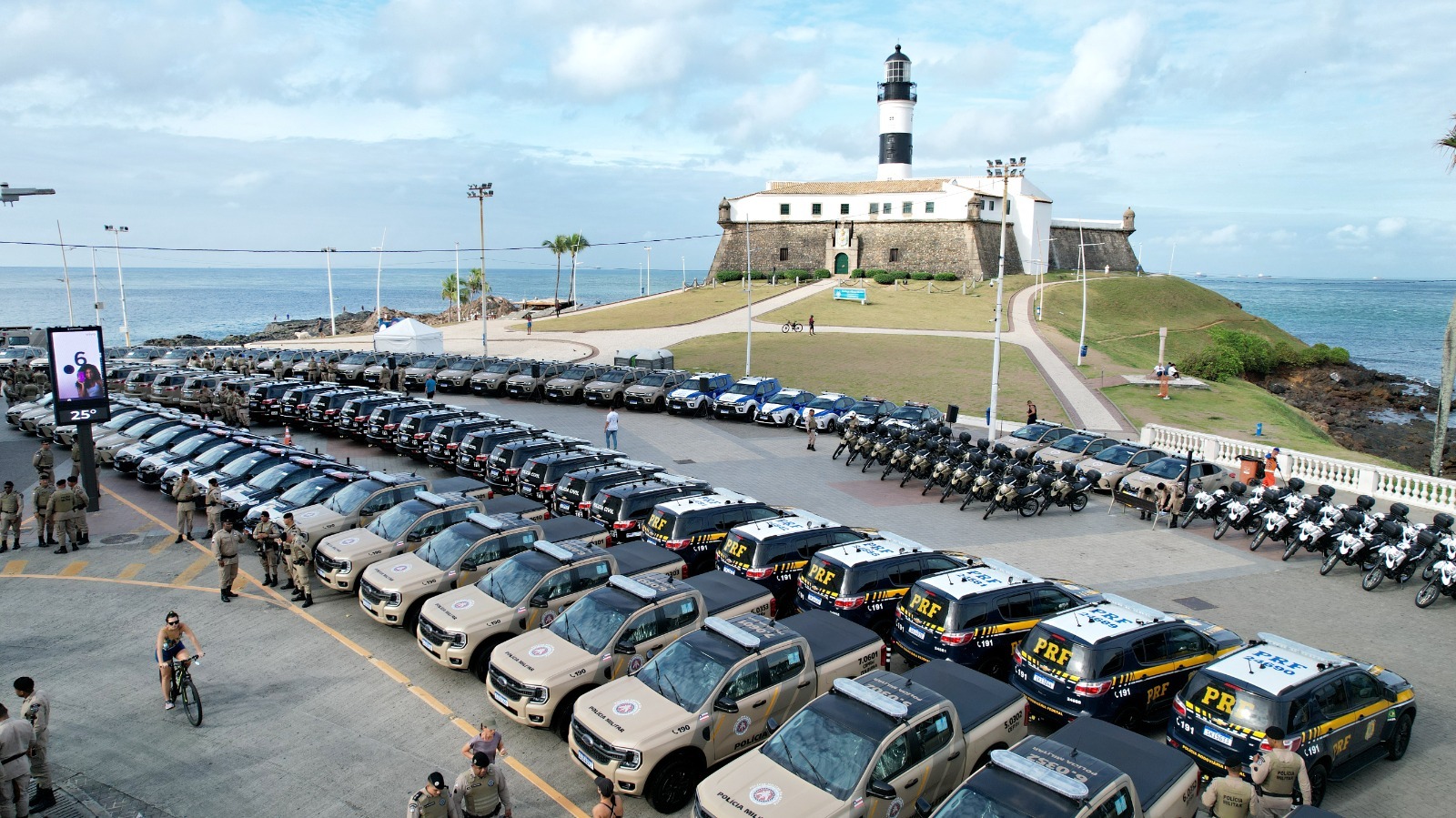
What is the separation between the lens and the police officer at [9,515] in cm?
1705

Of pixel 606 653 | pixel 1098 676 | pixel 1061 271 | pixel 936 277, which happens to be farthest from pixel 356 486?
pixel 1061 271

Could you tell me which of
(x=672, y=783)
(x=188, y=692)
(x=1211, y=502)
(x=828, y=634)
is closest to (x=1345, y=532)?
(x=1211, y=502)

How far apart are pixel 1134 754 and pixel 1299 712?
2.52 meters

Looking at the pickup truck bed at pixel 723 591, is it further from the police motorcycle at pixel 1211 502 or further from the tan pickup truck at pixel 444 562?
the police motorcycle at pixel 1211 502

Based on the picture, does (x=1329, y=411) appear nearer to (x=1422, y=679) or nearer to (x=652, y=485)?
(x=1422, y=679)

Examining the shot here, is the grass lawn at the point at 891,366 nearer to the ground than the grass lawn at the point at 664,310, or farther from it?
nearer to the ground

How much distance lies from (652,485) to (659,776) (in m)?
9.08

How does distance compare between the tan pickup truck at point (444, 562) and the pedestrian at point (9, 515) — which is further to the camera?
the pedestrian at point (9, 515)

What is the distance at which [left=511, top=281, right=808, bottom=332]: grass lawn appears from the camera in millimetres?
63031

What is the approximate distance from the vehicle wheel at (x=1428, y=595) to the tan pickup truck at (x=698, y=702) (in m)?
12.0

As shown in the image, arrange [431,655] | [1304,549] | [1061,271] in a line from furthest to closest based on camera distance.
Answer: [1061,271]
[1304,549]
[431,655]

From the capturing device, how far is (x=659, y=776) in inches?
356

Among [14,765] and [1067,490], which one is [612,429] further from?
[14,765]

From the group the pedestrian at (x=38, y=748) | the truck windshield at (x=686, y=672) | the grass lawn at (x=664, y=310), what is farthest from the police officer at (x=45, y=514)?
the grass lawn at (x=664, y=310)
